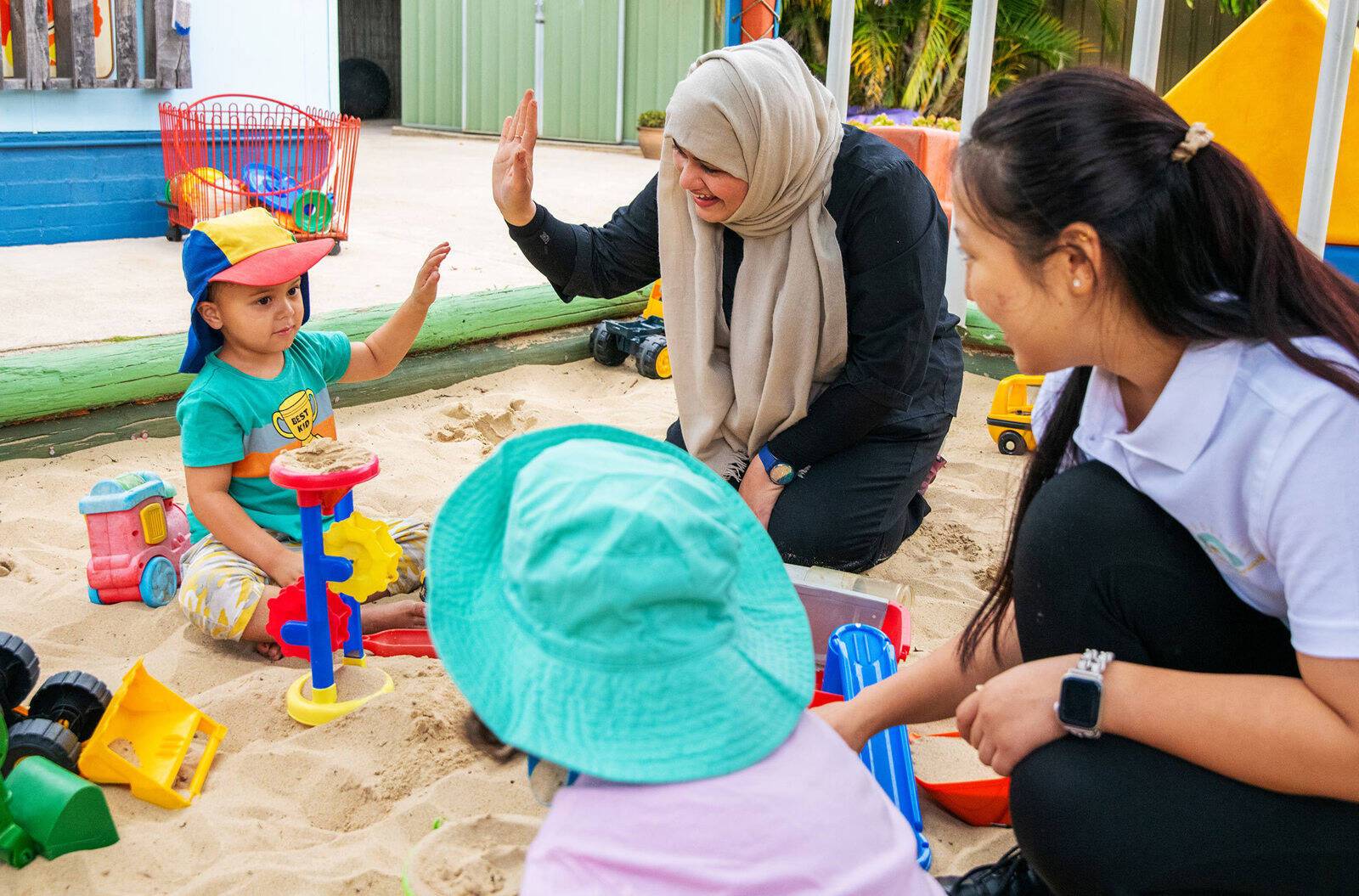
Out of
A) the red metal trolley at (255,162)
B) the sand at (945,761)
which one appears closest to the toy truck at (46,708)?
the sand at (945,761)

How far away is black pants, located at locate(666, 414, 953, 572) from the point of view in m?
2.67

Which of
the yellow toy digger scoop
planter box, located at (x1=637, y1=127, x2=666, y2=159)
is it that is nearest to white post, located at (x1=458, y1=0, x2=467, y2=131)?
planter box, located at (x1=637, y1=127, x2=666, y2=159)

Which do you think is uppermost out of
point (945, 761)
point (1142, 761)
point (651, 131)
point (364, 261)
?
point (651, 131)

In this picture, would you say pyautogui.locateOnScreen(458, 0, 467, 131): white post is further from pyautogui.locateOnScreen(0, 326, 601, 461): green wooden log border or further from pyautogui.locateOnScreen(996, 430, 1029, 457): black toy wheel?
pyautogui.locateOnScreen(996, 430, 1029, 457): black toy wheel

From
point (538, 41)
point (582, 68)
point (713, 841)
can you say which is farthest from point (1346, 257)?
point (538, 41)

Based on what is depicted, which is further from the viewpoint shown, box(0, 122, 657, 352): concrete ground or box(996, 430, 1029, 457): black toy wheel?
box(0, 122, 657, 352): concrete ground

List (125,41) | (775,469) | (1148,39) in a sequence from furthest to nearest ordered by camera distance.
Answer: (125,41)
(1148,39)
(775,469)

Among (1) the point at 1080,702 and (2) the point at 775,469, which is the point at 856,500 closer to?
(2) the point at 775,469

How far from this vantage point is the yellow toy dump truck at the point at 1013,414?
11.2ft

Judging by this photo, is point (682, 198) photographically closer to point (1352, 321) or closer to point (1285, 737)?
point (1352, 321)

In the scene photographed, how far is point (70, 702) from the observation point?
5.82 feet

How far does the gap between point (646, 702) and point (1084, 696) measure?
22.2 inches

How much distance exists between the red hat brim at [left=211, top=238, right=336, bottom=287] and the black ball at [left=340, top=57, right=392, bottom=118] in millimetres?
11925

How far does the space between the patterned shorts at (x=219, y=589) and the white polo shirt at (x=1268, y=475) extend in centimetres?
154
